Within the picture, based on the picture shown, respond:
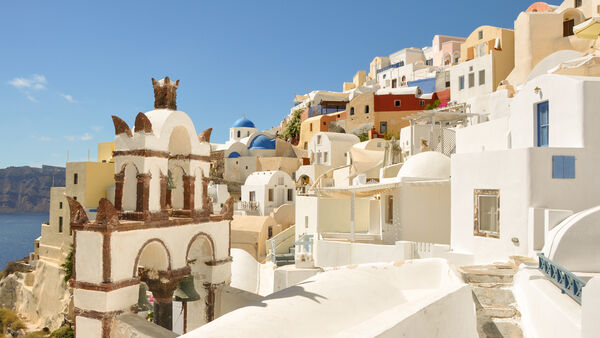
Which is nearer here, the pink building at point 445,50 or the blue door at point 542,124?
the blue door at point 542,124

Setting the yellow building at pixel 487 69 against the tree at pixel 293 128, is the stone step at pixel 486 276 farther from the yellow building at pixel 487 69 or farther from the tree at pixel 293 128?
the tree at pixel 293 128

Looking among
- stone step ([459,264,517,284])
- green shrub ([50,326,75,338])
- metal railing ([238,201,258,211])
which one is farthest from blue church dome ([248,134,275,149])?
stone step ([459,264,517,284])

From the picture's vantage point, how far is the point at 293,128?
6156 cm

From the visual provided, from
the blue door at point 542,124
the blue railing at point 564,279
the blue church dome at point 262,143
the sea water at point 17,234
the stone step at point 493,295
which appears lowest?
the sea water at point 17,234

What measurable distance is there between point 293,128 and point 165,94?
51767 millimetres

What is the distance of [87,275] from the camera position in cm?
813

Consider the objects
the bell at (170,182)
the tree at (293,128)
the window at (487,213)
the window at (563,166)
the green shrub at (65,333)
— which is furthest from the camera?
the tree at (293,128)

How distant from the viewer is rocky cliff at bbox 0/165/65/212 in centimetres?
14694

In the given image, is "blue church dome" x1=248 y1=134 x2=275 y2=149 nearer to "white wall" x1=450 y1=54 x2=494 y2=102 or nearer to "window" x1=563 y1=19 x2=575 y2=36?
"white wall" x1=450 y1=54 x2=494 y2=102

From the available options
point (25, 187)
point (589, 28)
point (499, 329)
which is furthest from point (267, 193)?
point (25, 187)

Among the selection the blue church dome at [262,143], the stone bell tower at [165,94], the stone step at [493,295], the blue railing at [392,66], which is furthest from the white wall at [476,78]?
the blue railing at [392,66]

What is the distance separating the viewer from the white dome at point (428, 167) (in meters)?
18.7

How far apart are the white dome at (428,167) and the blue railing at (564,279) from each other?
10714 mm

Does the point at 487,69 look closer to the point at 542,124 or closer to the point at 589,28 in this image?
the point at 589,28
